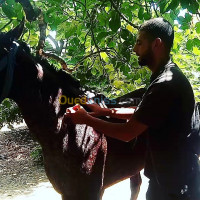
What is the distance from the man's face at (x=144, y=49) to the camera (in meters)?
1.65

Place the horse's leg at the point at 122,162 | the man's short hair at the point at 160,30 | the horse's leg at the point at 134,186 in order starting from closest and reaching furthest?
1. the man's short hair at the point at 160,30
2. the horse's leg at the point at 122,162
3. the horse's leg at the point at 134,186

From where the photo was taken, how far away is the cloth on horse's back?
199 cm

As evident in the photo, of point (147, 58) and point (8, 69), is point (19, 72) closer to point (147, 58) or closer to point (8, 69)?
point (8, 69)

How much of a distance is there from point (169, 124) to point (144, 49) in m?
0.52

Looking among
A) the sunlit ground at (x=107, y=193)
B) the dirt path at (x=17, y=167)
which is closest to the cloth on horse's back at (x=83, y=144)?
the sunlit ground at (x=107, y=193)

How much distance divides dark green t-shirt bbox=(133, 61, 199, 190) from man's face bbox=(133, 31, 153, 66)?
118mm

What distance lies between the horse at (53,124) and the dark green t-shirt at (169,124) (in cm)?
60

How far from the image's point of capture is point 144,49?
65.5 inches

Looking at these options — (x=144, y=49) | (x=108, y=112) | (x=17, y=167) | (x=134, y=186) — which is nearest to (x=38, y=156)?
(x=17, y=167)

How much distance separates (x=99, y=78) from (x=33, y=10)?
1590mm

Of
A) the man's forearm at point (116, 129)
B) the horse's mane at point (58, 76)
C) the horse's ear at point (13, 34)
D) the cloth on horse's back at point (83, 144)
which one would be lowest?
the cloth on horse's back at point (83, 144)

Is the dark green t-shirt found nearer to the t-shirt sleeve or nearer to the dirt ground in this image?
the t-shirt sleeve

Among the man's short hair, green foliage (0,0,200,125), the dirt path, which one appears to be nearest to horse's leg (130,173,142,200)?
green foliage (0,0,200,125)

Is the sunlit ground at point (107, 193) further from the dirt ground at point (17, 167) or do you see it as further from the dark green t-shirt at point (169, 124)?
the dark green t-shirt at point (169, 124)
